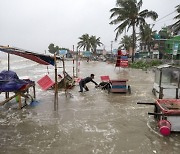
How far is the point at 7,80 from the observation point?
921 cm

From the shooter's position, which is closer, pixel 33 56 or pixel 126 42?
pixel 33 56

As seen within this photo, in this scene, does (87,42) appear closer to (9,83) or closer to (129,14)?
(129,14)

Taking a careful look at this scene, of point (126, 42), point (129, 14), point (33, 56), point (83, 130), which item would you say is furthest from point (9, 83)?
point (126, 42)

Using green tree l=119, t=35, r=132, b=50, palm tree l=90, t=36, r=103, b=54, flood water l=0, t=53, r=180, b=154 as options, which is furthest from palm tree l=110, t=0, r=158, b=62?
palm tree l=90, t=36, r=103, b=54

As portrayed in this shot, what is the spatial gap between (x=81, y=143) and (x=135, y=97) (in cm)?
628

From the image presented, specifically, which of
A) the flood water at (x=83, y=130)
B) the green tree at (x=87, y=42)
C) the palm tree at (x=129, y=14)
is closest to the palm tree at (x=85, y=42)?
the green tree at (x=87, y=42)

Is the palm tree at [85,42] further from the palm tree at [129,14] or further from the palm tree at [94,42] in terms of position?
the palm tree at [129,14]

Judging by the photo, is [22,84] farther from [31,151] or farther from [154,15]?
[154,15]

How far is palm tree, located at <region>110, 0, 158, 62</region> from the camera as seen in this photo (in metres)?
32.6

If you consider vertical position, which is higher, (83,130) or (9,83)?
(9,83)

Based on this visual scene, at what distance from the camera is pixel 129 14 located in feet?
107

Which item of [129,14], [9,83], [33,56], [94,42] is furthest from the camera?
[94,42]

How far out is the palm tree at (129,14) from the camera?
32.6 meters

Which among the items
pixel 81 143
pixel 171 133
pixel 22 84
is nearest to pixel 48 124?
pixel 81 143
